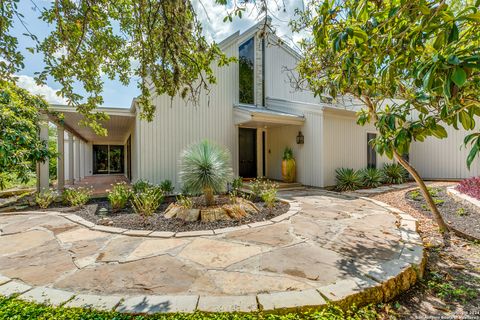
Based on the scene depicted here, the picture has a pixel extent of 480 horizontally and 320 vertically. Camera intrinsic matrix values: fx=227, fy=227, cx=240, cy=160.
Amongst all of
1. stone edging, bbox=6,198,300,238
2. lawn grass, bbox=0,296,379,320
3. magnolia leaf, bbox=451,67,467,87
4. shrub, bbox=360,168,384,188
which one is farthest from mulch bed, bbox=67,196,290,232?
shrub, bbox=360,168,384,188

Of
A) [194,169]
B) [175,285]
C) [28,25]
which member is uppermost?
[28,25]

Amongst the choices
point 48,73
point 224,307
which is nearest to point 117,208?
point 48,73

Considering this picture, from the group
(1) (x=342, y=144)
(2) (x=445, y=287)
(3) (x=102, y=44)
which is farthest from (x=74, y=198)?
(1) (x=342, y=144)

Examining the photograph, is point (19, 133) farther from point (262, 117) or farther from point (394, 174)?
point (394, 174)

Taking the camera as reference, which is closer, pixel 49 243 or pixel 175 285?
pixel 175 285

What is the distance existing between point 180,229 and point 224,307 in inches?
91.5

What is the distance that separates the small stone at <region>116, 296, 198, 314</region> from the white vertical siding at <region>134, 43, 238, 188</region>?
5988 mm

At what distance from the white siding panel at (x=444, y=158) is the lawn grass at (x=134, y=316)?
11.9 m

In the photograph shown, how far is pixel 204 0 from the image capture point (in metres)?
3.26

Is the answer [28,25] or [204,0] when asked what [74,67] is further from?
[204,0]

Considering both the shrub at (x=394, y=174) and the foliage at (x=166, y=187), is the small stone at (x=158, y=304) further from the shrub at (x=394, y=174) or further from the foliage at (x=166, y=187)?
the shrub at (x=394, y=174)

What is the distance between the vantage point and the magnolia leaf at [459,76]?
53.8 inches

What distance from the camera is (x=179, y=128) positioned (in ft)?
26.3

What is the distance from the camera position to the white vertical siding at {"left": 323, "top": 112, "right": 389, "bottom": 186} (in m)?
8.52
